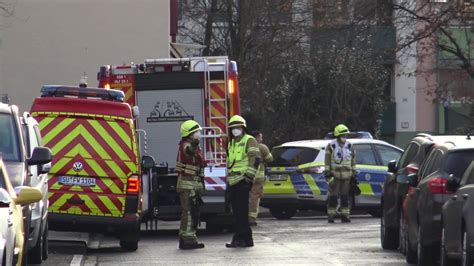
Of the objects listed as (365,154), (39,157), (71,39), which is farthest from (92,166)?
(71,39)

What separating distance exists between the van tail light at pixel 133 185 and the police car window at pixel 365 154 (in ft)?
30.0

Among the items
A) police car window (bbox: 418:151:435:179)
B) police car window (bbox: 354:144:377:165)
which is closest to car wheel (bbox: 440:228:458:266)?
police car window (bbox: 418:151:435:179)

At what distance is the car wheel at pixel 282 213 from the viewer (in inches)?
977

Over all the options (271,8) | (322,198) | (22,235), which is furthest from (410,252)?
(271,8)

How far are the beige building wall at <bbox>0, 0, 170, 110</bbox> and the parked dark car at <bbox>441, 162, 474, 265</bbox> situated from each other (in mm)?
18773

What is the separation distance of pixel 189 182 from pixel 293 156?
751 centimetres

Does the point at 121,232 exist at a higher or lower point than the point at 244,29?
lower

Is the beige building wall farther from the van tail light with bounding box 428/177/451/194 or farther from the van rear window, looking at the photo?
the van tail light with bounding box 428/177/451/194

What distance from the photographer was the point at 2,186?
1062 centimetres

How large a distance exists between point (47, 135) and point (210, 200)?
3172 mm

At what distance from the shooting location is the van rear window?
2408 cm

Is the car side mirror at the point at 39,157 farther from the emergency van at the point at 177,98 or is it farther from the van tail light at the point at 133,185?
the emergency van at the point at 177,98

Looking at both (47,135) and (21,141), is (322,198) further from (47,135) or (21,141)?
(21,141)

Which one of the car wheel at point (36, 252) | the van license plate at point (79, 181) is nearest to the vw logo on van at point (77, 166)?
the van license plate at point (79, 181)
